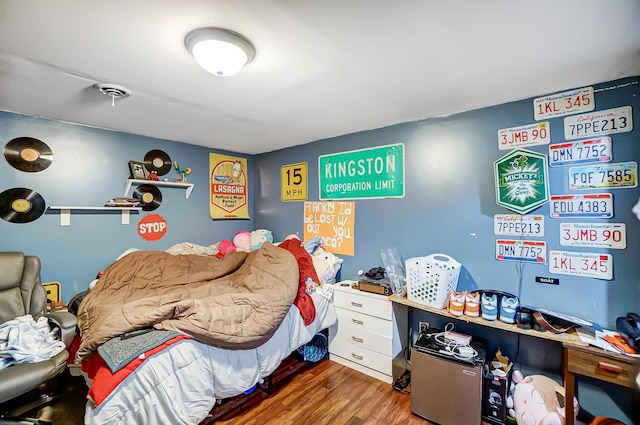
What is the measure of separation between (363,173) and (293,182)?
103 centimetres

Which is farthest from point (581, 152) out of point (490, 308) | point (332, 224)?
point (332, 224)

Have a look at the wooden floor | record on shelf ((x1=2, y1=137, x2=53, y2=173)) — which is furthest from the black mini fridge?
record on shelf ((x1=2, y1=137, x2=53, y2=173))

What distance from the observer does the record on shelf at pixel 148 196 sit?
299 centimetres

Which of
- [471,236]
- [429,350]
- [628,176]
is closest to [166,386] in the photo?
[429,350]

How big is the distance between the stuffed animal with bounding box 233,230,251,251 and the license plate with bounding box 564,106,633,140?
333 centimetres

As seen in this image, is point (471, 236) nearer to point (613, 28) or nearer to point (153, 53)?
point (613, 28)

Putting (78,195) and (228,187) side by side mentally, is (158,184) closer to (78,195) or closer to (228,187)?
(78,195)

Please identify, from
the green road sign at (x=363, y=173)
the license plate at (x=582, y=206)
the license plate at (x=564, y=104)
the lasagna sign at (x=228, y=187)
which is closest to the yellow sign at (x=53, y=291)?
the lasagna sign at (x=228, y=187)

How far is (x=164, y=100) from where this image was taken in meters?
2.06

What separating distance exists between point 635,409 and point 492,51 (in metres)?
2.25

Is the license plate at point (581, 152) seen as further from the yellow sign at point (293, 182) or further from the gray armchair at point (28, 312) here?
the gray armchair at point (28, 312)

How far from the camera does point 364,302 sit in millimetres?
2455

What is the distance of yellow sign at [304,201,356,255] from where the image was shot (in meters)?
3.00

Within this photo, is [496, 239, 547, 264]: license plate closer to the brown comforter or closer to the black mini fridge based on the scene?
the black mini fridge
